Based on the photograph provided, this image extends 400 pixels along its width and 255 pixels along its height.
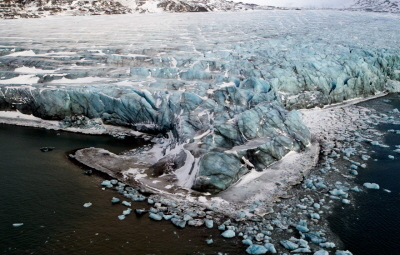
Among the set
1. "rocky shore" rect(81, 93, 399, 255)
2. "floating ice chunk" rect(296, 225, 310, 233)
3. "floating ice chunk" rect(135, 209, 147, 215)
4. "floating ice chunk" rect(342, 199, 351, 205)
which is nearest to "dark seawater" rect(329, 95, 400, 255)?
"floating ice chunk" rect(342, 199, 351, 205)

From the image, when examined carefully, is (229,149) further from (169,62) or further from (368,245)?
(169,62)

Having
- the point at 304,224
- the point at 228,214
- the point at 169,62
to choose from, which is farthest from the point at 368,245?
the point at 169,62

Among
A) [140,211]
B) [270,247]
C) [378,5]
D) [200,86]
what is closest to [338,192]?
[270,247]

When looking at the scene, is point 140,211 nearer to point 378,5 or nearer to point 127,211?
point 127,211

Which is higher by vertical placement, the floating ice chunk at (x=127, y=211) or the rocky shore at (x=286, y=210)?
the rocky shore at (x=286, y=210)

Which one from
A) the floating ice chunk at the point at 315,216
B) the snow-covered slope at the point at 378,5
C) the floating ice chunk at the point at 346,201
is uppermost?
the snow-covered slope at the point at 378,5

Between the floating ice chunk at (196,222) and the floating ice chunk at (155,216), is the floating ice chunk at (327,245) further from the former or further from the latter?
the floating ice chunk at (155,216)

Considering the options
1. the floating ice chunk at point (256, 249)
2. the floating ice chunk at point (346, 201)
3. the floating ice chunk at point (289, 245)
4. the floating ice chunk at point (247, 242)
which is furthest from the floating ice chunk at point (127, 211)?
the floating ice chunk at point (346, 201)
